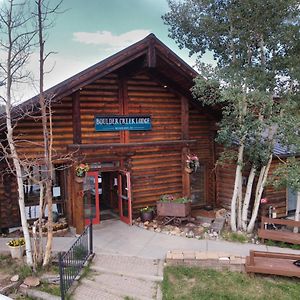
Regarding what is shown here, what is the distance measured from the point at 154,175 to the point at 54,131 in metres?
4.26

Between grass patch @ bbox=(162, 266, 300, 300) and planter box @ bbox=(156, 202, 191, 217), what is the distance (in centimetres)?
328

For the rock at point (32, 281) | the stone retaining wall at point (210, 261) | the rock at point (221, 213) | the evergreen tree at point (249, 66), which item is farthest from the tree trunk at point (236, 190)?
the rock at point (32, 281)

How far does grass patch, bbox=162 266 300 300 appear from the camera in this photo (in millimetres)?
7570

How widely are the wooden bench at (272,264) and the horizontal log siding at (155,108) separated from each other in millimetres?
5916

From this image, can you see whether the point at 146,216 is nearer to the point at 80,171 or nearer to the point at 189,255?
the point at 80,171

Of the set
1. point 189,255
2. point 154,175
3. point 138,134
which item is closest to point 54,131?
point 138,134

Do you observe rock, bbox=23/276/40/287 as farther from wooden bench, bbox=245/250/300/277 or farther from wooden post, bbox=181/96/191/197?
wooden post, bbox=181/96/191/197

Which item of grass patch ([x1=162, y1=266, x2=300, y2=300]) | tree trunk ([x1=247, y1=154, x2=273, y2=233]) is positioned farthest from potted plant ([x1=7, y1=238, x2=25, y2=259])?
tree trunk ([x1=247, y1=154, x2=273, y2=233])

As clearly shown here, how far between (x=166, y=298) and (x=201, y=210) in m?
7.24

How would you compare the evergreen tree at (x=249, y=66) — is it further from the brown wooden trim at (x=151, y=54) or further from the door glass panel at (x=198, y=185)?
the door glass panel at (x=198, y=185)

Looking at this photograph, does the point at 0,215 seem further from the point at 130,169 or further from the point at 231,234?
the point at 231,234

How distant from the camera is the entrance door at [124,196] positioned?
11938mm

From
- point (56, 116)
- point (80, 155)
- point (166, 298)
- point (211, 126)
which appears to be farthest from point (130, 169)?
point (166, 298)

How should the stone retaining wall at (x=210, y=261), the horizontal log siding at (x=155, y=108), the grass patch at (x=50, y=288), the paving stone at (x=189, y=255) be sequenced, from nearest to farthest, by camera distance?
the grass patch at (x=50, y=288)
the stone retaining wall at (x=210, y=261)
the paving stone at (x=189, y=255)
the horizontal log siding at (x=155, y=108)
